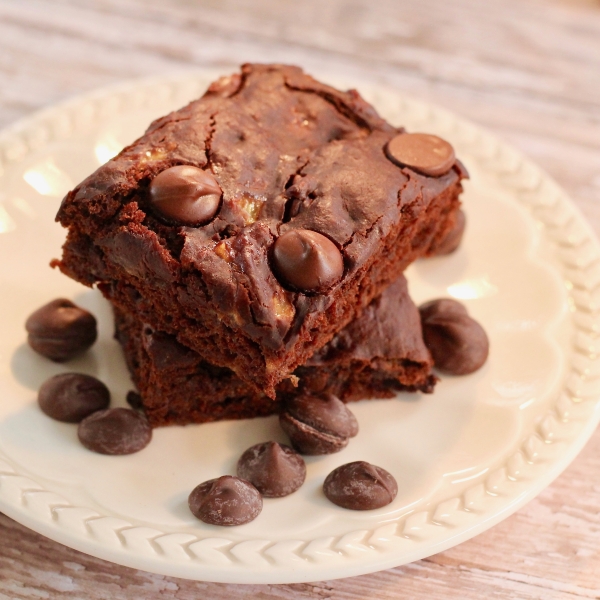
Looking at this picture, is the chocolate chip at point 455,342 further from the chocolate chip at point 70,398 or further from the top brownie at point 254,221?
the chocolate chip at point 70,398

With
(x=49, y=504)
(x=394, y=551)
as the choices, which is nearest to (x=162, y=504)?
(x=49, y=504)

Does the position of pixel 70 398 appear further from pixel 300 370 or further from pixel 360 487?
pixel 360 487

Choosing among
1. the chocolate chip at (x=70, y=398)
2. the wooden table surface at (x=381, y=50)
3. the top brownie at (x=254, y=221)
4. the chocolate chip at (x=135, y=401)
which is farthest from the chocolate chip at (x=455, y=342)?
the wooden table surface at (x=381, y=50)

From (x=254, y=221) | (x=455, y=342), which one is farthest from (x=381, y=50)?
(x=254, y=221)

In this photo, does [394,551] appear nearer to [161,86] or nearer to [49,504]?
[49,504]

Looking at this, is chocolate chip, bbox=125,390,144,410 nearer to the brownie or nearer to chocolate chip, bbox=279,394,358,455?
the brownie

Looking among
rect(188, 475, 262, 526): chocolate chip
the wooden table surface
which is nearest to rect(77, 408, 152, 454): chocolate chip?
rect(188, 475, 262, 526): chocolate chip
